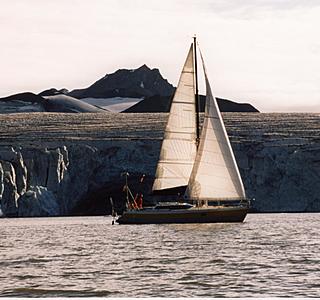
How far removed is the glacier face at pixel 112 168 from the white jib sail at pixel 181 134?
1795 centimetres

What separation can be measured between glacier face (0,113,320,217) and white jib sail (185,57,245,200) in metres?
19.5

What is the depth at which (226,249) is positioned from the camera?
1300 inches

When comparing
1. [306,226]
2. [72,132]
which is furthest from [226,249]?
[72,132]

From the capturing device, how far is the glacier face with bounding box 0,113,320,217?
235 ft

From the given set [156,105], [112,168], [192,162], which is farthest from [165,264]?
[156,105]

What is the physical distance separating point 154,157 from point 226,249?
47780 mm

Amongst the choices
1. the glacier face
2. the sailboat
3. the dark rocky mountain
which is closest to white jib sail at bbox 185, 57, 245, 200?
the sailboat

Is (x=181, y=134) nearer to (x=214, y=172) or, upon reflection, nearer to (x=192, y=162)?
(x=192, y=162)

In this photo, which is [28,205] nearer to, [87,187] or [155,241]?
[87,187]

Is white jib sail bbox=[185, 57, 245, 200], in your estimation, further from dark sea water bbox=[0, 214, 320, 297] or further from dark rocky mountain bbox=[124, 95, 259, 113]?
dark rocky mountain bbox=[124, 95, 259, 113]

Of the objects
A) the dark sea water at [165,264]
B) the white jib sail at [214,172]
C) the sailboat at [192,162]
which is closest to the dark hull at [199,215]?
the sailboat at [192,162]

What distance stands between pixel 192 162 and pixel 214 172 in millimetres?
3132

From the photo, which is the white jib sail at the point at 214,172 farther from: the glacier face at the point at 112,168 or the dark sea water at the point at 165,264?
the glacier face at the point at 112,168

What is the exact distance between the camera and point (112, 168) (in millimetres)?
78312
